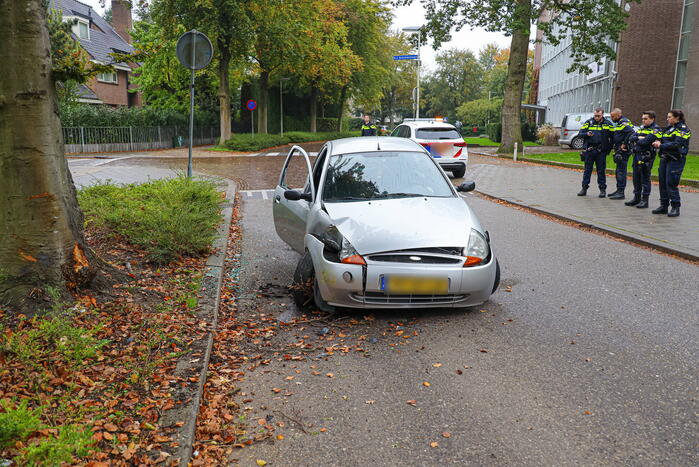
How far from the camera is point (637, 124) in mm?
34156

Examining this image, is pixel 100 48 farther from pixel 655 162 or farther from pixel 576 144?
pixel 655 162

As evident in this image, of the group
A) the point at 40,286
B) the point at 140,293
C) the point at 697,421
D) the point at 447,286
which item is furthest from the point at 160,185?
the point at 697,421

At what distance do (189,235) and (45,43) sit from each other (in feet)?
9.09

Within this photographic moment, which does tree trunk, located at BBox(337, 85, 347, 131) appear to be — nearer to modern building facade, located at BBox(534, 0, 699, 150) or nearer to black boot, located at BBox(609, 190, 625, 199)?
modern building facade, located at BBox(534, 0, 699, 150)

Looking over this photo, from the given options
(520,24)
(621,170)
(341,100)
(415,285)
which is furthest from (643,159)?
(341,100)

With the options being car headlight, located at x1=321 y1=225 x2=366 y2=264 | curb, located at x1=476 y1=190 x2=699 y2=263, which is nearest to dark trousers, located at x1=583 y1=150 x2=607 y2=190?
curb, located at x1=476 y1=190 x2=699 y2=263

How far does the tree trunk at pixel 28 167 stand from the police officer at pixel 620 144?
35.8ft

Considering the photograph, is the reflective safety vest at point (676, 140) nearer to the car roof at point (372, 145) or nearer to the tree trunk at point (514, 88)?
the car roof at point (372, 145)

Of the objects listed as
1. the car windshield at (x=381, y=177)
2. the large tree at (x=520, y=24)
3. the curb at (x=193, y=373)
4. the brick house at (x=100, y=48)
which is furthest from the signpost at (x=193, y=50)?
the brick house at (x=100, y=48)

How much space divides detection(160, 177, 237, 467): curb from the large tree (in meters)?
21.9

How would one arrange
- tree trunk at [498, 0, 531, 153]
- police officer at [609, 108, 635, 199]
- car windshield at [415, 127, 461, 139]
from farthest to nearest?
tree trunk at [498, 0, 531, 153]
car windshield at [415, 127, 461, 139]
police officer at [609, 108, 635, 199]

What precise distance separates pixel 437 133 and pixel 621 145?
6.26m

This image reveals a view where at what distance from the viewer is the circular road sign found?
37.2 feet

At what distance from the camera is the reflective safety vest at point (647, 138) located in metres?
10.7
